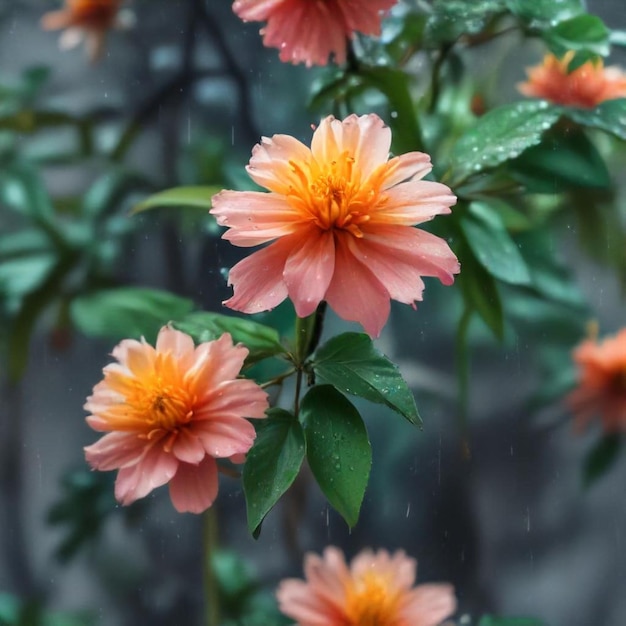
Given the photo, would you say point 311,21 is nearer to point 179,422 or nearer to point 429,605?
point 179,422

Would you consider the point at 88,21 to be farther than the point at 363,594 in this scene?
Yes

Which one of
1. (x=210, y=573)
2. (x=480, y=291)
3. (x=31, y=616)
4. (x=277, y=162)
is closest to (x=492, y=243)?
(x=480, y=291)

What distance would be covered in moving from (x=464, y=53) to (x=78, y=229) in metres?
0.27

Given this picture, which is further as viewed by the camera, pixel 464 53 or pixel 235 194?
pixel 464 53

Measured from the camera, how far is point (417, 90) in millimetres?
381

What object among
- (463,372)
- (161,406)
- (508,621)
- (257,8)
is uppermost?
(257,8)

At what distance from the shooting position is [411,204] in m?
0.26

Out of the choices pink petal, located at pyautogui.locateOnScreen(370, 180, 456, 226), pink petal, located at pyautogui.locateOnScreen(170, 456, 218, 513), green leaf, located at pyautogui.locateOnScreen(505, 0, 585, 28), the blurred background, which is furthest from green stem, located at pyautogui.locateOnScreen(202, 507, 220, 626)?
green leaf, located at pyautogui.locateOnScreen(505, 0, 585, 28)

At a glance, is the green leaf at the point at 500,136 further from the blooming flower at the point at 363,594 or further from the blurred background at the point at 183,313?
the blooming flower at the point at 363,594

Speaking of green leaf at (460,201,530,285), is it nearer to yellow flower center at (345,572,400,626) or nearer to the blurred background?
the blurred background

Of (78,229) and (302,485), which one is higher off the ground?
(78,229)

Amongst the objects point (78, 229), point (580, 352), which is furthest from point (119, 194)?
point (580, 352)

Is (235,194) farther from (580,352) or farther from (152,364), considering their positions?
(580,352)

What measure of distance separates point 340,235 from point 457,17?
0.17m
